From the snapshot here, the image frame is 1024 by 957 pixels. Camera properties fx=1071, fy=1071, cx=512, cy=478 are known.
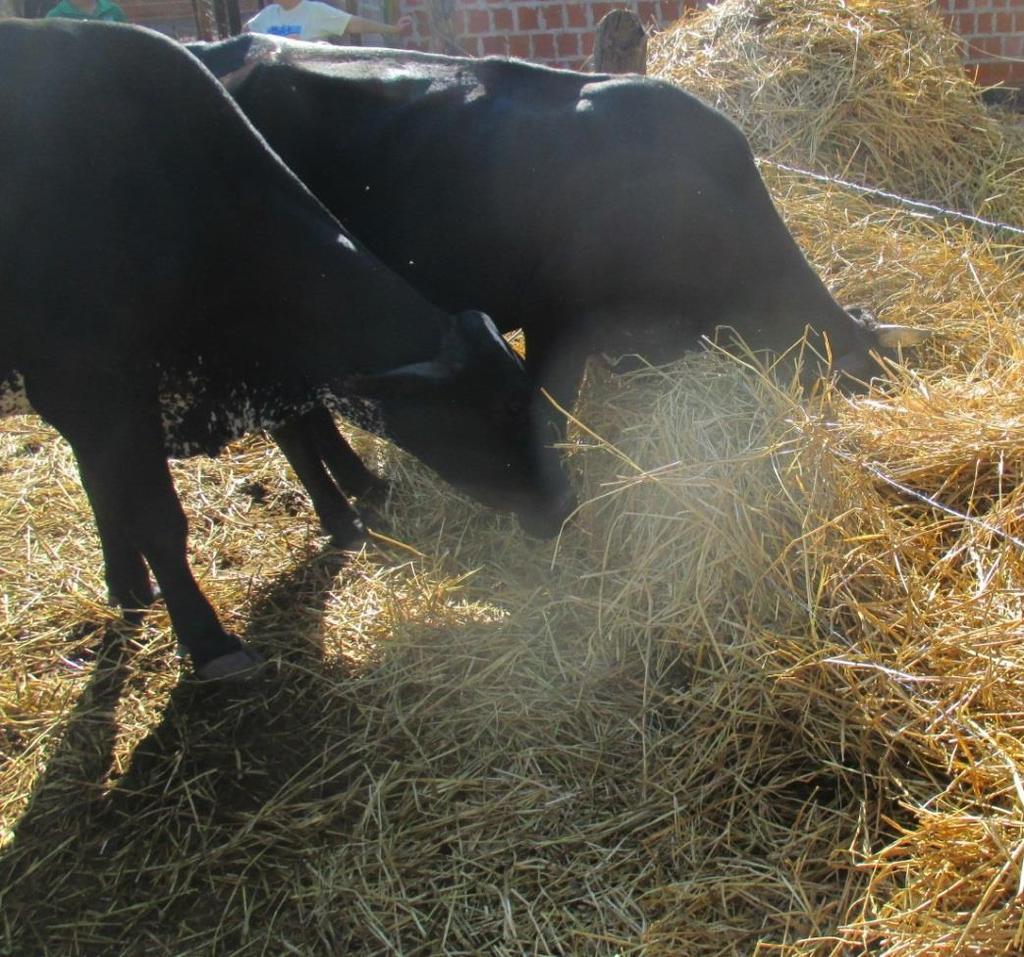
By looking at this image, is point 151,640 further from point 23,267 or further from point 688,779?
point 688,779

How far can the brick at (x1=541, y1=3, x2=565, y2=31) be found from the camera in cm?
773

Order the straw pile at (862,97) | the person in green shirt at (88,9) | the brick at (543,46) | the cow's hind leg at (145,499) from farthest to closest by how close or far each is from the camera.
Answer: the brick at (543,46), the person in green shirt at (88,9), the straw pile at (862,97), the cow's hind leg at (145,499)

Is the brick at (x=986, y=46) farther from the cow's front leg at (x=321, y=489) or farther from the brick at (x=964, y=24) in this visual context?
the cow's front leg at (x=321, y=489)

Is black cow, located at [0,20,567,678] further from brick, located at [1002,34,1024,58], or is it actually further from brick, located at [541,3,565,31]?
brick, located at [1002,34,1024,58]

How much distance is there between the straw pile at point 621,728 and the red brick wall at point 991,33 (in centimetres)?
515

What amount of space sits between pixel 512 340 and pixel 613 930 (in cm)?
299

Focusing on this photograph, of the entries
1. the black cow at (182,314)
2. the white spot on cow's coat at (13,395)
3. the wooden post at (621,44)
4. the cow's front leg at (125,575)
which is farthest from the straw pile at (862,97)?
the white spot on cow's coat at (13,395)

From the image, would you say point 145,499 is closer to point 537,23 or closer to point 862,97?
point 862,97

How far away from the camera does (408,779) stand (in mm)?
2654

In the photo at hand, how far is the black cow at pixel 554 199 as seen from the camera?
361cm

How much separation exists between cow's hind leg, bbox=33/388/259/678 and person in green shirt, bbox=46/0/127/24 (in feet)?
15.1

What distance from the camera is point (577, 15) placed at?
7773 mm

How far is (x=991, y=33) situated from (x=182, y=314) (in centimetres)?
685

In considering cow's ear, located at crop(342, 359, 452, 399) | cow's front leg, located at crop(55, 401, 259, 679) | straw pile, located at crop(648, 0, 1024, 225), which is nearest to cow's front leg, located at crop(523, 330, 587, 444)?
cow's ear, located at crop(342, 359, 452, 399)
